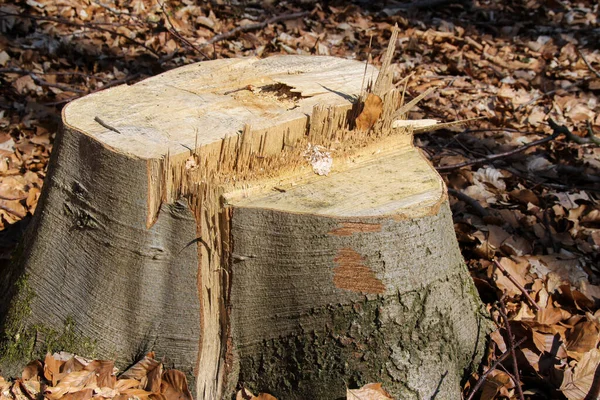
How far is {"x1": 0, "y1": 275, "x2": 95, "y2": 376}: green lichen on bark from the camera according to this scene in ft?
7.06

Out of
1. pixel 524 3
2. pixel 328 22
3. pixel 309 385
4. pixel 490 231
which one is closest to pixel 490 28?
pixel 524 3

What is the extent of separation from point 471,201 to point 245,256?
5.60ft

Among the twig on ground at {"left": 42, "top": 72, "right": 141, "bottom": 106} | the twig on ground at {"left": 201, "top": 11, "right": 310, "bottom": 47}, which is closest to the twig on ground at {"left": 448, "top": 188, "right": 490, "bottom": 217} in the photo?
the twig on ground at {"left": 42, "top": 72, "right": 141, "bottom": 106}

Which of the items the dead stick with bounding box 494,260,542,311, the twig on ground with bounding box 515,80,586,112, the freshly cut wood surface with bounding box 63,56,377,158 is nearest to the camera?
the freshly cut wood surface with bounding box 63,56,377,158

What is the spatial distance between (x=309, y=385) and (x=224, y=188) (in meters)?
0.74

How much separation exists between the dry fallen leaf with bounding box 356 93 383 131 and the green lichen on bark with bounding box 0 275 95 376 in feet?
4.23

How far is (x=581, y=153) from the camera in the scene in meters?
3.96

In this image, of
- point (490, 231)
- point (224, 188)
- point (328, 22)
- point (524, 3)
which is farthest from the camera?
point (524, 3)

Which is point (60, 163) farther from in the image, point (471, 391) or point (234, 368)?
point (471, 391)

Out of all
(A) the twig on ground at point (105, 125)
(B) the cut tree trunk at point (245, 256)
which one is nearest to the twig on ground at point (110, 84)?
(B) the cut tree trunk at point (245, 256)

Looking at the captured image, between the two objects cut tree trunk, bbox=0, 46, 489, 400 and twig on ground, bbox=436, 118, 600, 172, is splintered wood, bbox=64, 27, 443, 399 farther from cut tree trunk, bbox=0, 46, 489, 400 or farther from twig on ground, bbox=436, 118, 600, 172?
twig on ground, bbox=436, 118, 600, 172

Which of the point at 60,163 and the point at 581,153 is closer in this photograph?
the point at 60,163

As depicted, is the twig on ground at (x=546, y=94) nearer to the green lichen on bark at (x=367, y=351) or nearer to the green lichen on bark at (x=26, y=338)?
the green lichen on bark at (x=367, y=351)

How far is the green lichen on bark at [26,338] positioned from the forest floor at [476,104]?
7 cm
